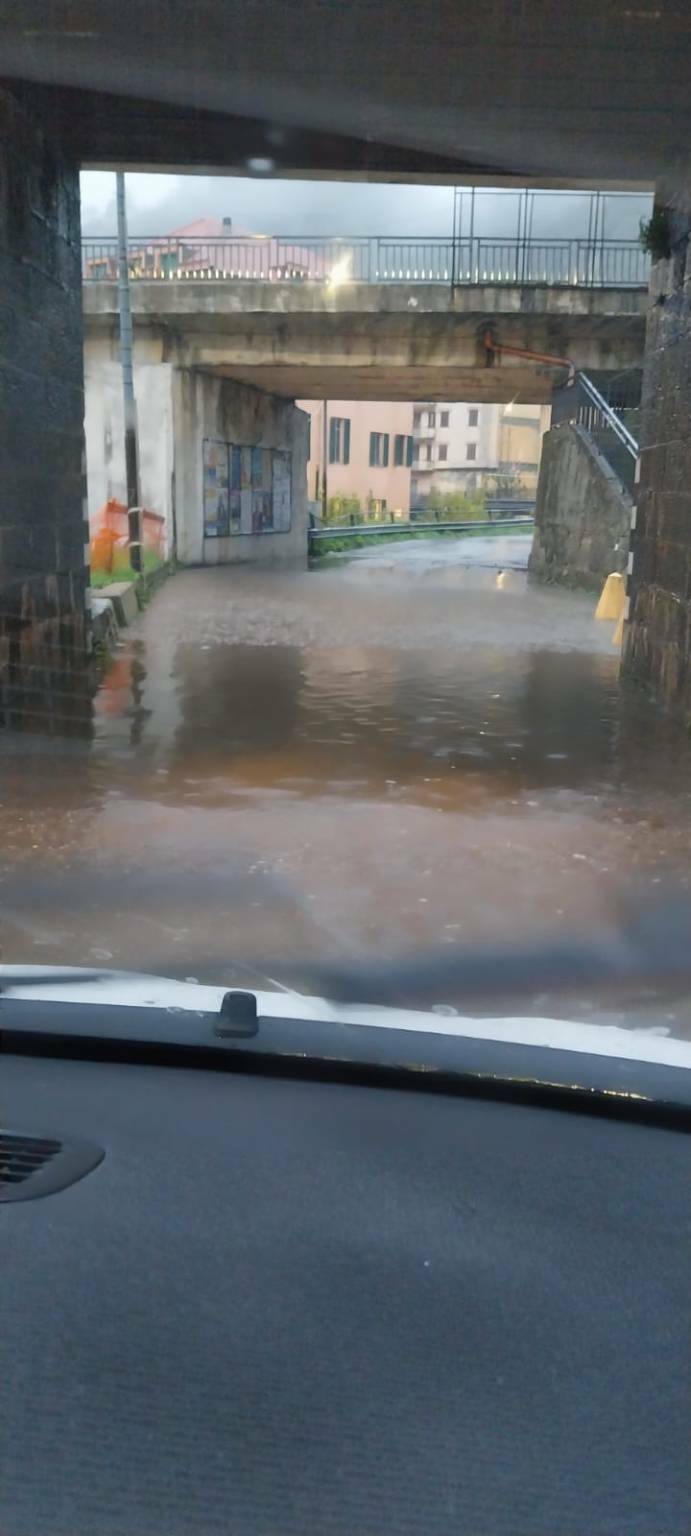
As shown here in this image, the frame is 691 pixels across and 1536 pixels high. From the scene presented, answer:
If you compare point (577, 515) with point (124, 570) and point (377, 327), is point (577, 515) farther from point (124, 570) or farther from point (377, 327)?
point (124, 570)

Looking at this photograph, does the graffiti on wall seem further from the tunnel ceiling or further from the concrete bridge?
the tunnel ceiling

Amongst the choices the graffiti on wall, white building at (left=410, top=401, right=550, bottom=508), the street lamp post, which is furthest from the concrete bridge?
white building at (left=410, top=401, right=550, bottom=508)

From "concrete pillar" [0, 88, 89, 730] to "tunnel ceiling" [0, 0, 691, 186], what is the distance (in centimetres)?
49

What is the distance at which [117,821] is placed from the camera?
709 centimetres

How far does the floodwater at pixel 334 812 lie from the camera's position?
5.54 metres

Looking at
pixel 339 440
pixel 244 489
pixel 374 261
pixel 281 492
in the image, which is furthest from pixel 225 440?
pixel 339 440

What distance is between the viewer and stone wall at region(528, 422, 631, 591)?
22469mm

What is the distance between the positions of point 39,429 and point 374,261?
14.2 m

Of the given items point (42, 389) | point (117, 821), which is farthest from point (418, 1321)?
point (42, 389)

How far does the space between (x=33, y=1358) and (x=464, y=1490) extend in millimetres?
672

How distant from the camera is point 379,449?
5719cm

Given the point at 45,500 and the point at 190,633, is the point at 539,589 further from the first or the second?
the point at 45,500

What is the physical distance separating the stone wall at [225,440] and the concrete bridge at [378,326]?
0.81 metres

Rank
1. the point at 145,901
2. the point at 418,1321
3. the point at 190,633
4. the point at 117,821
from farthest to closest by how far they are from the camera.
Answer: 1. the point at 190,633
2. the point at 117,821
3. the point at 145,901
4. the point at 418,1321
